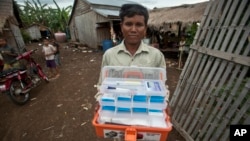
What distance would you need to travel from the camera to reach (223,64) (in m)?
2.25

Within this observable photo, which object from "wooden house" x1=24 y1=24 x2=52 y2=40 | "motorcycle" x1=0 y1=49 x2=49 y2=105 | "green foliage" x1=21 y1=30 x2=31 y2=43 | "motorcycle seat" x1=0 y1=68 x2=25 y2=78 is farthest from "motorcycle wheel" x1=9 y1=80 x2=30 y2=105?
"wooden house" x1=24 y1=24 x2=52 y2=40

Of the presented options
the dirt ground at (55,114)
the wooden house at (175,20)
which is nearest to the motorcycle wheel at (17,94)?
the dirt ground at (55,114)

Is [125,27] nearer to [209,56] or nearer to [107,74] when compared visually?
[107,74]

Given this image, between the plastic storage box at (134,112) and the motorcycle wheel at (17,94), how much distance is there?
14.3 feet

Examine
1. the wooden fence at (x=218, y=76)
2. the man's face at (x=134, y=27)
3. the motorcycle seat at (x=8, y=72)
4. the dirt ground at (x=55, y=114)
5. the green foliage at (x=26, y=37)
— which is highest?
the man's face at (x=134, y=27)

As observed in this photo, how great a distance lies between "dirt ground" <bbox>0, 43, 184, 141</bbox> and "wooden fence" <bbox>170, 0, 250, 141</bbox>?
68 centimetres

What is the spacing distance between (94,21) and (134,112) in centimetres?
1232

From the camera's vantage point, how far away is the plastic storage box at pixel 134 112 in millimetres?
1046

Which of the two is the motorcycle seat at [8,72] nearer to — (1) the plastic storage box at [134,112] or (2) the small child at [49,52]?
(2) the small child at [49,52]

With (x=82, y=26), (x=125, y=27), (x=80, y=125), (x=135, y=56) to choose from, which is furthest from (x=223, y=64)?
(x=82, y=26)

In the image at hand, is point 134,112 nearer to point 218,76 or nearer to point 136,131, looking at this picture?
point 136,131

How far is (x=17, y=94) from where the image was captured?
4477 millimetres

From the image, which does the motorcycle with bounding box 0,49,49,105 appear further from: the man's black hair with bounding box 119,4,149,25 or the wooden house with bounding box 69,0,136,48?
the wooden house with bounding box 69,0,136,48

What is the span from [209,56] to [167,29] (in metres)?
9.47
